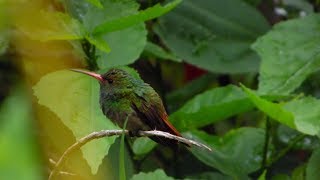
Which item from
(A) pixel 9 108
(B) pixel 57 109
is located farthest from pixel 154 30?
(A) pixel 9 108

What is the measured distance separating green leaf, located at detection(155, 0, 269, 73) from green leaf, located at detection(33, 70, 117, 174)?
1.61 ft

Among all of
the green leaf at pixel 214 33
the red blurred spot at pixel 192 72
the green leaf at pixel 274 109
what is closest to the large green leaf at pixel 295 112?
the green leaf at pixel 274 109

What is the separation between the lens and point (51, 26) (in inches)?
40.3

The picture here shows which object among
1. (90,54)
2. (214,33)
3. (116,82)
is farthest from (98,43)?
(214,33)

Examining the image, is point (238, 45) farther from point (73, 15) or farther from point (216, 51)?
point (73, 15)

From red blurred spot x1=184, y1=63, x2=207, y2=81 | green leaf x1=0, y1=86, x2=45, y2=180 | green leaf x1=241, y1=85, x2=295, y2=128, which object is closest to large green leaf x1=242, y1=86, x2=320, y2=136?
green leaf x1=241, y1=85, x2=295, y2=128

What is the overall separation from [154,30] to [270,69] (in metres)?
0.38

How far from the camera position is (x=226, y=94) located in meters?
1.18

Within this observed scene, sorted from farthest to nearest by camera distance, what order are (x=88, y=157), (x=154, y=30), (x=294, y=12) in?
(x=294, y=12) → (x=154, y=30) → (x=88, y=157)

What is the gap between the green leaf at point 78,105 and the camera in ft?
2.79

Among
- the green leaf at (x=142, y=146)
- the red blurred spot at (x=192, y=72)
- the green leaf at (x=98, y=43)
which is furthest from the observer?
the red blurred spot at (x=192, y=72)

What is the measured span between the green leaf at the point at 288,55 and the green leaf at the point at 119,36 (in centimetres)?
22

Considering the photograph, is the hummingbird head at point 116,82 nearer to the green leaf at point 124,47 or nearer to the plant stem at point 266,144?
the green leaf at point 124,47

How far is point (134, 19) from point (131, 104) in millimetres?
250
